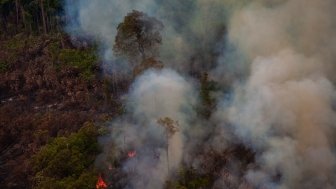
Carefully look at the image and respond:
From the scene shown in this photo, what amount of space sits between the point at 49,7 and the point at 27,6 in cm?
278

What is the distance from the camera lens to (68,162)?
2367 centimetres

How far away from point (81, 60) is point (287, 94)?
20.8 m

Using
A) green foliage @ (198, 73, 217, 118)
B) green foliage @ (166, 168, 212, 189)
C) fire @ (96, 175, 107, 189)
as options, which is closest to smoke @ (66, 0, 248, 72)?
green foliage @ (198, 73, 217, 118)

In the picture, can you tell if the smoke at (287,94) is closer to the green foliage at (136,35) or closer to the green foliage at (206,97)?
the green foliage at (206,97)

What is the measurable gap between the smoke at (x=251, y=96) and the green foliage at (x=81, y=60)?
174 cm

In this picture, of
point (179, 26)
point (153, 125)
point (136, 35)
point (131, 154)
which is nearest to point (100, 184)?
point (131, 154)

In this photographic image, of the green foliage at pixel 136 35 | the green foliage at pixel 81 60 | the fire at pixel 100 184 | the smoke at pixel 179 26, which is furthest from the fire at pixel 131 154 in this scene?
the green foliage at pixel 81 60

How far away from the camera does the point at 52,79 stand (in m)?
38.4

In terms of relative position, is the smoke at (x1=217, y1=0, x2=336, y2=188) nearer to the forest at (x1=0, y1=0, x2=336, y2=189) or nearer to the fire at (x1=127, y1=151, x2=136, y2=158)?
the forest at (x1=0, y1=0, x2=336, y2=189)

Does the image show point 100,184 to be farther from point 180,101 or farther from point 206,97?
point 206,97

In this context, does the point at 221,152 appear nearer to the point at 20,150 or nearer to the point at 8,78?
the point at 20,150

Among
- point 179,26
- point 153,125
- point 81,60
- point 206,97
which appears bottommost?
point 153,125

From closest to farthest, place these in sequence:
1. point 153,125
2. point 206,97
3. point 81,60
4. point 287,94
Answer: point 287,94 < point 153,125 < point 206,97 < point 81,60

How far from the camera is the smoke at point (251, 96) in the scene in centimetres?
2303
